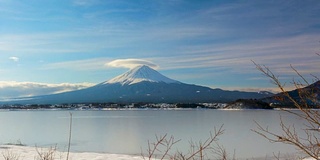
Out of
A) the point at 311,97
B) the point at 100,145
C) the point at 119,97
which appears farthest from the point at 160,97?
the point at 311,97

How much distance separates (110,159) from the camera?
23.1 feet

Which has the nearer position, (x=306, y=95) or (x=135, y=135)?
(x=306, y=95)

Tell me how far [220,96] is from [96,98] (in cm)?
3548

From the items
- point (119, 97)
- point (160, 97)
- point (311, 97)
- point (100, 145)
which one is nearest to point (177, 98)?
point (160, 97)

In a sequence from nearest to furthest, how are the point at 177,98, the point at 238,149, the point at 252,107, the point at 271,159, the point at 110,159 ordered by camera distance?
the point at 110,159
the point at 271,159
the point at 238,149
the point at 252,107
the point at 177,98

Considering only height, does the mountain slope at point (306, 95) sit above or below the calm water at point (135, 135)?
above

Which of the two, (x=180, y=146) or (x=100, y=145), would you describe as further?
(x=100, y=145)

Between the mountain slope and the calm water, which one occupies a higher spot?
the mountain slope

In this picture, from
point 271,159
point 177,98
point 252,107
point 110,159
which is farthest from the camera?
point 177,98

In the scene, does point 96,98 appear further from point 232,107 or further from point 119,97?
point 232,107

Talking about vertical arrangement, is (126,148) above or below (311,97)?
below

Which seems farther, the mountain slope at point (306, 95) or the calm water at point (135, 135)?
the calm water at point (135, 135)

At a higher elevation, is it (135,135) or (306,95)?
(306,95)

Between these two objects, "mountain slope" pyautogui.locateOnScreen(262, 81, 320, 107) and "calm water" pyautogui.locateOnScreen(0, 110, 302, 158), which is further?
"calm water" pyautogui.locateOnScreen(0, 110, 302, 158)
